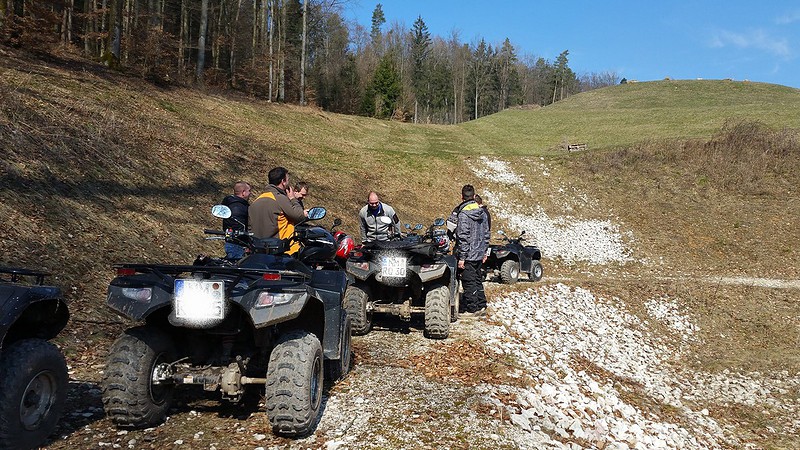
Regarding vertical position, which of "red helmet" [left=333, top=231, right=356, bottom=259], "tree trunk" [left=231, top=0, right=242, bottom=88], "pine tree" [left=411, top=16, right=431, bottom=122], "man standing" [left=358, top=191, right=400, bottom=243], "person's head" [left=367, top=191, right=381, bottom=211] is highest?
"pine tree" [left=411, top=16, right=431, bottom=122]

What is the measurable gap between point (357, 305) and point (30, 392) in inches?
175

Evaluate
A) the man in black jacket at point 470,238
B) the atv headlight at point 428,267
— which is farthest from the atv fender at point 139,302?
the man in black jacket at point 470,238

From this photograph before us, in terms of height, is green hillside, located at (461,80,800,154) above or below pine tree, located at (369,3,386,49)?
below

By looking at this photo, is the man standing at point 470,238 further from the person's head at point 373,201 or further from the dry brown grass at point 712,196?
the dry brown grass at point 712,196

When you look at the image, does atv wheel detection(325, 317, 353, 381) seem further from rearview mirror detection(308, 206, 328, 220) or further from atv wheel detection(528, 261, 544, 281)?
atv wheel detection(528, 261, 544, 281)

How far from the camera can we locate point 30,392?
381 centimetres

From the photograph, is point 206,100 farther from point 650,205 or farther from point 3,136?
point 650,205

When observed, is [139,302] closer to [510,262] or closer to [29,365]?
[29,365]

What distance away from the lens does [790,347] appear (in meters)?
11.8

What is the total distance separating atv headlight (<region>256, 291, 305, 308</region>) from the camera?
4.04m

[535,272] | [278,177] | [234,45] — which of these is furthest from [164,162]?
[234,45]

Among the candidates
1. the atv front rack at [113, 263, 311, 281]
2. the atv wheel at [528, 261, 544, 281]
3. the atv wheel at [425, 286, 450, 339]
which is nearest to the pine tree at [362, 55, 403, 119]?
the atv wheel at [528, 261, 544, 281]

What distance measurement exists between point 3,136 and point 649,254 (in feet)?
68.6

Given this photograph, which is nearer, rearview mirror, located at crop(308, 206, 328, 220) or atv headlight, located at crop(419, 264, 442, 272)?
rearview mirror, located at crop(308, 206, 328, 220)
